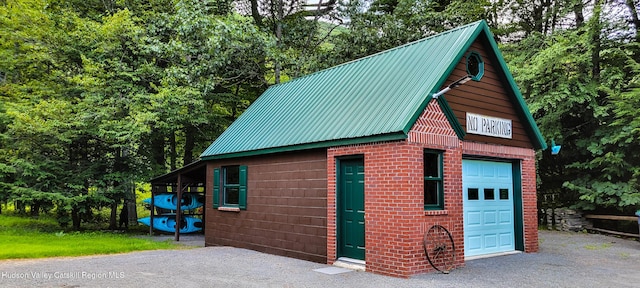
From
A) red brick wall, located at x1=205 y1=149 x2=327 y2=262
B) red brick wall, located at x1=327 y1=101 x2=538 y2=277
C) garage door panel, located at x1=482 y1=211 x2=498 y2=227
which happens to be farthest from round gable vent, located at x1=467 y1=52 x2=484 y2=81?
red brick wall, located at x1=205 y1=149 x2=327 y2=262

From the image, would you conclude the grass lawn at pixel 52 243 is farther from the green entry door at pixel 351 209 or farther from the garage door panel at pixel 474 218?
the garage door panel at pixel 474 218

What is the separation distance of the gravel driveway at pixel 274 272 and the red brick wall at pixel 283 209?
0.43 m

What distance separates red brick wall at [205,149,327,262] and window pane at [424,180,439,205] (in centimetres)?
203

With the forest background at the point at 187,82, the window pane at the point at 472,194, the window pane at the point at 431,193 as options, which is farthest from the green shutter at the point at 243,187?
the window pane at the point at 472,194

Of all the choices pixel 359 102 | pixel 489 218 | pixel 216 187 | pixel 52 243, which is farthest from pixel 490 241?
pixel 52 243

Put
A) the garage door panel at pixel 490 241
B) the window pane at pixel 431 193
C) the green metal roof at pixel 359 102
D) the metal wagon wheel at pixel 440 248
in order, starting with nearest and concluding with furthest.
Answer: the metal wagon wheel at pixel 440 248 < the green metal roof at pixel 359 102 < the window pane at pixel 431 193 < the garage door panel at pixel 490 241

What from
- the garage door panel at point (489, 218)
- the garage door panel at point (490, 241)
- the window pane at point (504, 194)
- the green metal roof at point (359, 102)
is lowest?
the garage door panel at point (490, 241)

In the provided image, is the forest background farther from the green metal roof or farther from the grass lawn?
the green metal roof

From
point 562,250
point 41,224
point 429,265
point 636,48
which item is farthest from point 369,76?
point 41,224

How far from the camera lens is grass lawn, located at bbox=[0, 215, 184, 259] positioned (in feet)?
35.8

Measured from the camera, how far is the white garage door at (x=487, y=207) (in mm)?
9805

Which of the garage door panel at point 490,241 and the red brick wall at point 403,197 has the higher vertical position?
the red brick wall at point 403,197

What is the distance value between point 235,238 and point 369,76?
5.51 m

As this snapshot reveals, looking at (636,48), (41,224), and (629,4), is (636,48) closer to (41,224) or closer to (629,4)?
(629,4)
